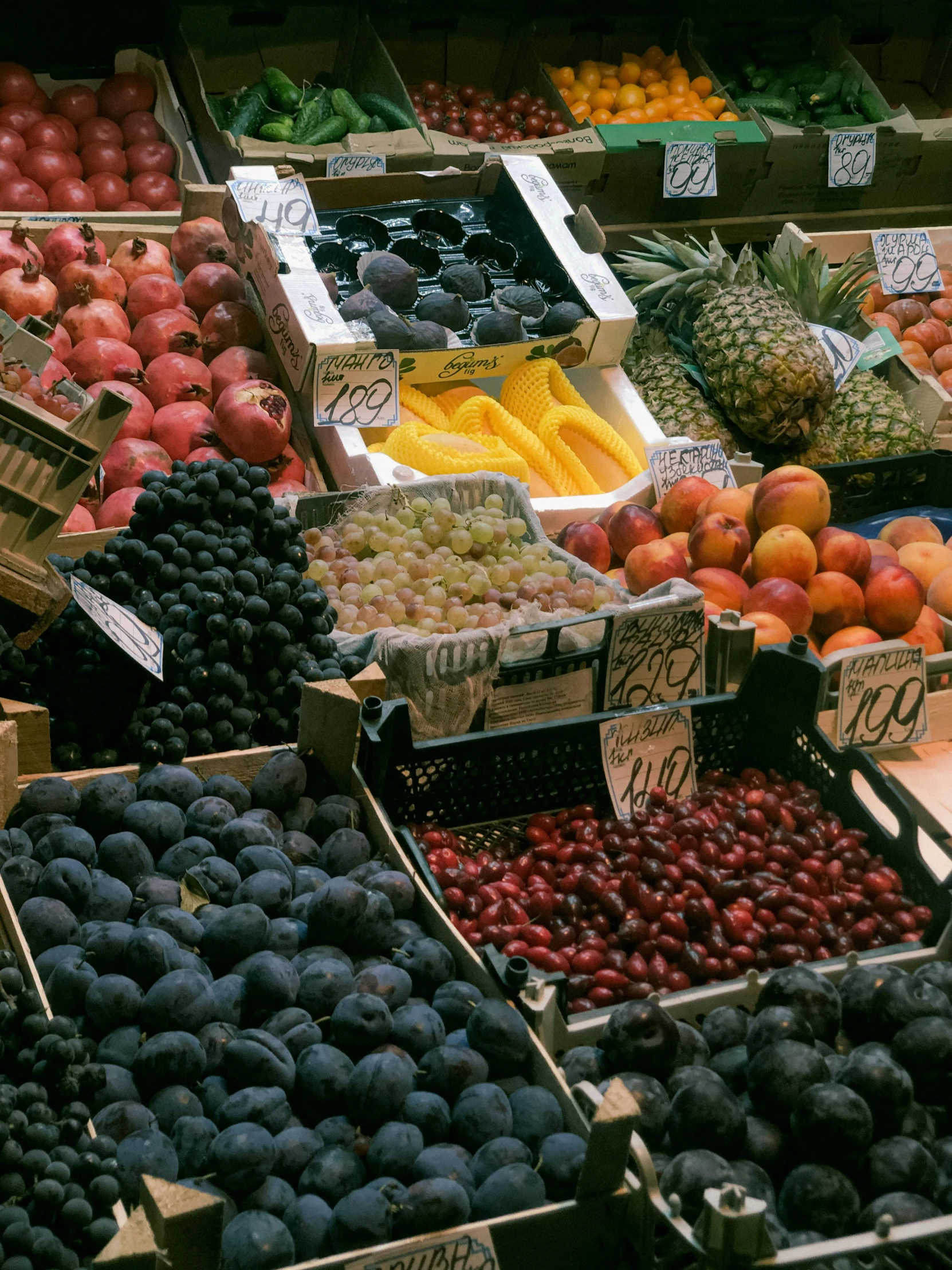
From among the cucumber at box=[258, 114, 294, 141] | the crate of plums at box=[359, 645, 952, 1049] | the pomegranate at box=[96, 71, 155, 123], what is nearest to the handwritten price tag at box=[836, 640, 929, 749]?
the crate of plums at box=[359, 645, 952, 1049]

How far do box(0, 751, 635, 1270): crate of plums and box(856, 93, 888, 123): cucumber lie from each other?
3609mm

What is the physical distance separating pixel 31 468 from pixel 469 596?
91 centimetres

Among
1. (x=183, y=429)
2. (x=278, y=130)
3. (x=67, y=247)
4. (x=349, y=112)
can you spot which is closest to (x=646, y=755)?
(x=183, y=429)

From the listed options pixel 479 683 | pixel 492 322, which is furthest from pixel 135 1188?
pixel 492 322

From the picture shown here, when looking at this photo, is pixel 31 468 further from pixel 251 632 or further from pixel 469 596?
Result: pixel 469 596

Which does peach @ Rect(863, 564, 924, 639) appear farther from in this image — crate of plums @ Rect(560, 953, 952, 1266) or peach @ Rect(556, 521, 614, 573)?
crate of plums @ Rect(560, 953, 952, 1266)

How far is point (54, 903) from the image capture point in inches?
57.2

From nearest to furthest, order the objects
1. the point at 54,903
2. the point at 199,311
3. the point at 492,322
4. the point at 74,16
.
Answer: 1. the point at 54,903
2. the point at 492,322
3. the point at 199,311
4. the point at 74,16

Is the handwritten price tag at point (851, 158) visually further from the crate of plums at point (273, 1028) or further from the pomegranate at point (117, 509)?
the crate of plums at point (273, 1028)

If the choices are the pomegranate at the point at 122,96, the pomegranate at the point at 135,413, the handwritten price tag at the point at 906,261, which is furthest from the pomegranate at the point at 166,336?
the handwritten price tag at the point at 906,261

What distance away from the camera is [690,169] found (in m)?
3.70

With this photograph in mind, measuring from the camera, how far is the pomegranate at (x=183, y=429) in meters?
2.68

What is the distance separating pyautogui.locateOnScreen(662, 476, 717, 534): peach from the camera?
2.60 m

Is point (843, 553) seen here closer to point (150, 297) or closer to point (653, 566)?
point (653, 566)
